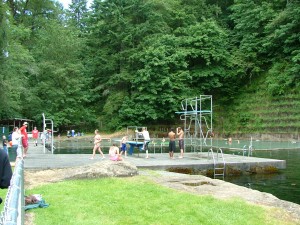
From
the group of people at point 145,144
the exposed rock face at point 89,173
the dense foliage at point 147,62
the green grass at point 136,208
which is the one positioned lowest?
the green grass at point 136,208

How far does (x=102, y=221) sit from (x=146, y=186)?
3555 millimetres

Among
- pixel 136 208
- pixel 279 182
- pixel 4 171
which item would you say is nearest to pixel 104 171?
pixel 136 208

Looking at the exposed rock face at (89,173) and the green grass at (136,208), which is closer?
the green grass at (136,208)

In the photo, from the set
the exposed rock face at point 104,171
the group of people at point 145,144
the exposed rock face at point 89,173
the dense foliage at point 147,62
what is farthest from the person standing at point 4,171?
the dense foliage at point 147,62

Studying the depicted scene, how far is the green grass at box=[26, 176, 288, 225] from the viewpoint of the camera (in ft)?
24.8

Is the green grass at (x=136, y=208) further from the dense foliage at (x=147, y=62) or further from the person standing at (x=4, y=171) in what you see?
the dense foliage at (x=147, y=62)

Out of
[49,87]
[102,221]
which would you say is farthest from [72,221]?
[49,87]

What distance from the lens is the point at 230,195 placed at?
10.2 m

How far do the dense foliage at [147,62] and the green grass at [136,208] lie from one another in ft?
128

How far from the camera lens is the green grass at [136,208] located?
7.56m

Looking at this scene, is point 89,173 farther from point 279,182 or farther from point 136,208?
point 279,182

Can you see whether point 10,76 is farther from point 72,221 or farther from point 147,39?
point 72,221

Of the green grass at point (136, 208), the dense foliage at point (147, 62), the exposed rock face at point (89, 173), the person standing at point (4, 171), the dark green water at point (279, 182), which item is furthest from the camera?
the dense foliage at point (147, 62)

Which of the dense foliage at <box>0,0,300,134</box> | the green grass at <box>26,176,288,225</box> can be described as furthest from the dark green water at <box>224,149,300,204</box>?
the dense foliage at <box>0,0,300,134</box>
